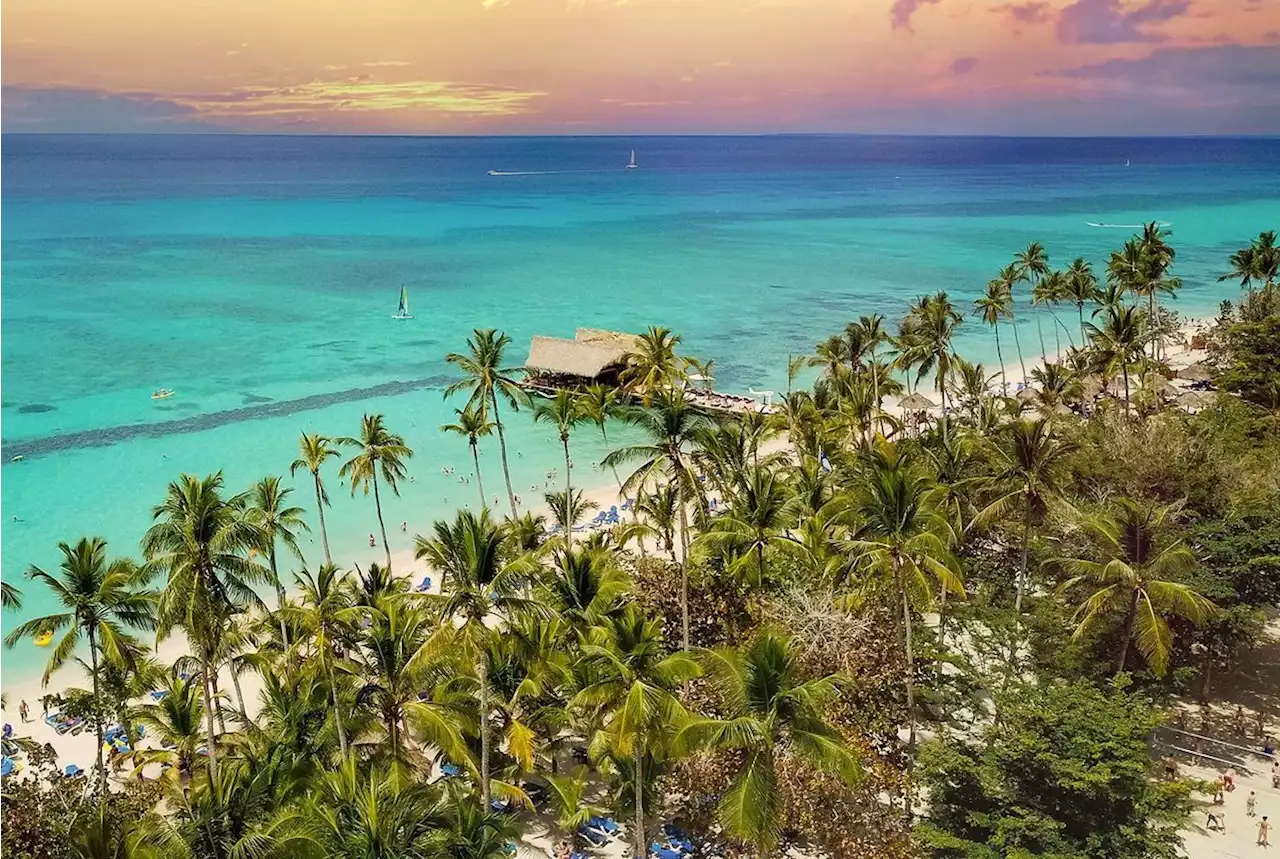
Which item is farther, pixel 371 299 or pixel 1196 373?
pixel 371 299

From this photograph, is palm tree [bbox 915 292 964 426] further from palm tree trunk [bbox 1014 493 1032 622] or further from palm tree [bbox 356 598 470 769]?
palm tree [bbox 356 598 470 769]

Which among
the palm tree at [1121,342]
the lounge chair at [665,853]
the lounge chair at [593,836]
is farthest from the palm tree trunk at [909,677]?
the palm tree at [1121,342]

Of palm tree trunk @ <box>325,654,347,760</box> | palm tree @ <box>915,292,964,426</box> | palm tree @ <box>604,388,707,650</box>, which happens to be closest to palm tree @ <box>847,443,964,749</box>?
palm tree @ <box>604,388,707,650</box>

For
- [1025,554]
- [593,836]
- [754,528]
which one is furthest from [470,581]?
[1025,554]

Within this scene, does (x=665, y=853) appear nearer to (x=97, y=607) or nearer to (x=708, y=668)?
(x=708, y=668)

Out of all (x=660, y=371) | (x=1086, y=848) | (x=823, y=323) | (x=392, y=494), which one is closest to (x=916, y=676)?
(x=1086, y=848)

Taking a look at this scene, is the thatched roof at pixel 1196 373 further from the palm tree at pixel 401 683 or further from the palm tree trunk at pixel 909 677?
the palm tree at pixel 401 683

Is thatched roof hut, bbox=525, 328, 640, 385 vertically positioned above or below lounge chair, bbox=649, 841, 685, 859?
above
